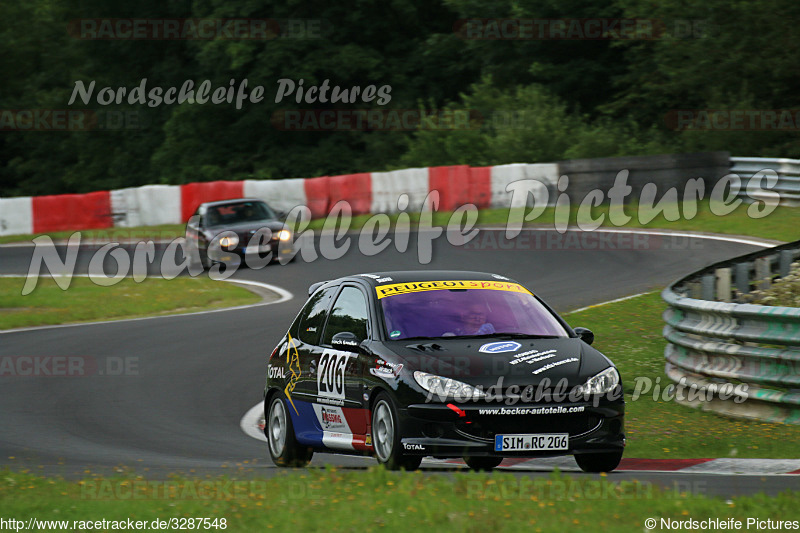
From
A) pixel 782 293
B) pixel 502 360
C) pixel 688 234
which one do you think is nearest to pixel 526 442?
pixel 502 360

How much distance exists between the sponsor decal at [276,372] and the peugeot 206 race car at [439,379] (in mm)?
18

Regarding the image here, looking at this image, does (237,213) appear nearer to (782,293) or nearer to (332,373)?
(782,293)

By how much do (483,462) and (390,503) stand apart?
7.90 ft

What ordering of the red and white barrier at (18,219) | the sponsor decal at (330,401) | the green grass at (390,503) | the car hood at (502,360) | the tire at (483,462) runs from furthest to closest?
the red and white barrier at (18,219), the sponsor decal at (330,401), the tire at (483,462), the car hood at (502,360), the green grass at (390,503)

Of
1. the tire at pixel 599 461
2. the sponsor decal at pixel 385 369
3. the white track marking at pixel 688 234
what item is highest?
the sponsor decal at pixel 385 369

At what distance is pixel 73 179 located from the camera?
54094 mm

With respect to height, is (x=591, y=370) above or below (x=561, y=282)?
above

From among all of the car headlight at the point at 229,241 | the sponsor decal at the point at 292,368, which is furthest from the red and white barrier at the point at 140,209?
the sponsor decal at the point at 292,368

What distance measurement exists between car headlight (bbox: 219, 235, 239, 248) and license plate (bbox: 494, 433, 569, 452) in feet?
56.5

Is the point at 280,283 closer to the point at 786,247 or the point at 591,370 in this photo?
the point at 786,247

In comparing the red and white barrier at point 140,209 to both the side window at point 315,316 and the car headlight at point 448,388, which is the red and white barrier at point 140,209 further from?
the car headlight at point 448,388

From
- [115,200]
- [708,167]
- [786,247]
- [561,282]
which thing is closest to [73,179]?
[115,200]

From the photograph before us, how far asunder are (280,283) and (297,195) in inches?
367

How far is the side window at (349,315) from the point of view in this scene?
9.21 meters
